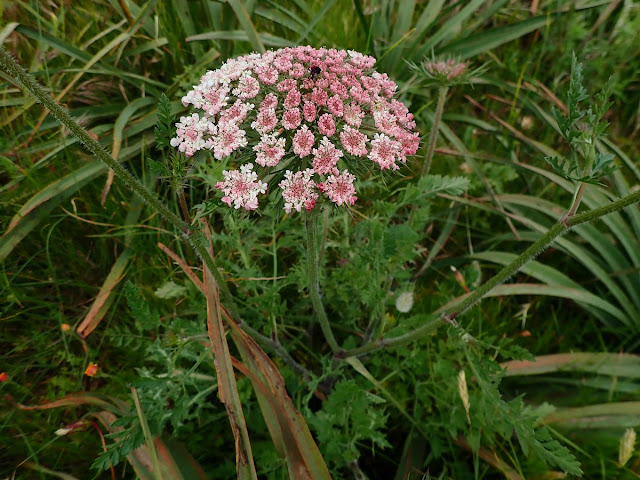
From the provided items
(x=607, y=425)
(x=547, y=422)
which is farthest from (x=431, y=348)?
(x=607, y=425)

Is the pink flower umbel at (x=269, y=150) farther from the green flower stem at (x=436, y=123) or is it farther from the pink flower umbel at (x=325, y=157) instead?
the green flower stem at (x=436, y=123)

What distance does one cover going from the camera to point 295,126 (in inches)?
51.2

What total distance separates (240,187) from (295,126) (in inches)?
9.7

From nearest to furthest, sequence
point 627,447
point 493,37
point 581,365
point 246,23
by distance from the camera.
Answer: point 627,447 < point 581,365 < point 246,23 < point 493,37

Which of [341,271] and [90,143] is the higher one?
[90,143]

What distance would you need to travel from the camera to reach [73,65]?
9.39 feet

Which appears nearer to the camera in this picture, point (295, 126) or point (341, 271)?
point (295, 126)

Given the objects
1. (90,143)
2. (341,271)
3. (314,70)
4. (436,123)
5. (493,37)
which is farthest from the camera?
(493,37)

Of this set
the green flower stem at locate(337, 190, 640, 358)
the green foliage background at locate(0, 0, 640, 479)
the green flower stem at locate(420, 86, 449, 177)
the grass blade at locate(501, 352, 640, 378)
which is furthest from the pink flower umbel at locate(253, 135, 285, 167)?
the grass blade at locate(501, 352, 640, 378)

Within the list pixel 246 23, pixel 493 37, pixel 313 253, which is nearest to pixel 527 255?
pixel 313 253

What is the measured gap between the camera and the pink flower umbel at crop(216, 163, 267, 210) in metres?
1.27

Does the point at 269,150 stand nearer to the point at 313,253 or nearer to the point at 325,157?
the point at 325,157

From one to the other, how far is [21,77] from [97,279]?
1.75m

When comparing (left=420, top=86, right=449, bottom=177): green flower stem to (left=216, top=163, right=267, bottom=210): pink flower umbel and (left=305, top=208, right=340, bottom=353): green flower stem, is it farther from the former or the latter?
(left=216, top=163, right=267, bottom=210): pink flower umbel
